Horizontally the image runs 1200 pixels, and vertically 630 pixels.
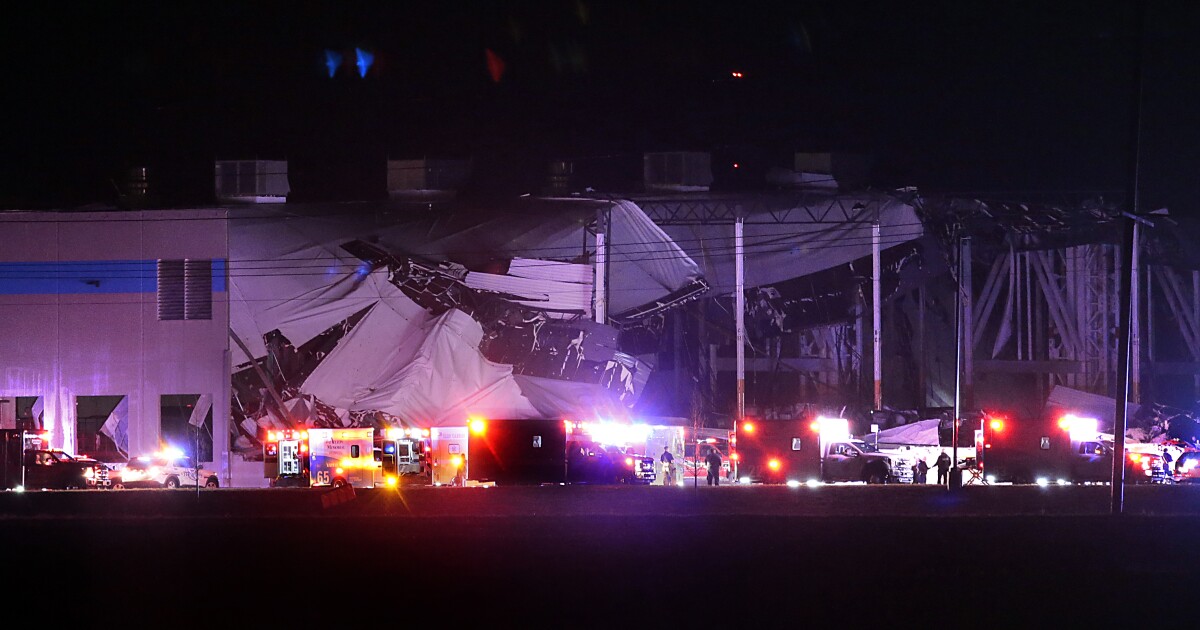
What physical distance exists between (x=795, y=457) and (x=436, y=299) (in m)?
16.3

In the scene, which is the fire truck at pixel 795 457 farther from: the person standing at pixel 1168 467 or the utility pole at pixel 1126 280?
the utility pole at pixel 1126 280

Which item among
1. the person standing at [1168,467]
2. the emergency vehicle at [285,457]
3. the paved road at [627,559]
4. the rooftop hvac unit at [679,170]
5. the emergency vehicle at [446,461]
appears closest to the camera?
the paved road at [627,559]

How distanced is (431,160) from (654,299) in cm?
1132

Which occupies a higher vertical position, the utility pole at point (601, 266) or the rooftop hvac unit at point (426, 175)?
the rooftop hvac unit at point (426, 175)

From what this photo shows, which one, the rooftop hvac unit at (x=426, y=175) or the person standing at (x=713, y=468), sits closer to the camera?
the person standing at (x=713, y=468)

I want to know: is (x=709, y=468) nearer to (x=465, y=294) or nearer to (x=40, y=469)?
(x=465, y=294)

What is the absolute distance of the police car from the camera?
4428 centimetres

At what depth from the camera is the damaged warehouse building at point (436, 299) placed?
47.9 meters

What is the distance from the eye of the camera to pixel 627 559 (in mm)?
17500

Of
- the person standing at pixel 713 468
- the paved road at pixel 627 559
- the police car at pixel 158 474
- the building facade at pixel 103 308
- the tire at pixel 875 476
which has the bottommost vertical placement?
the police car at pixel 158 474

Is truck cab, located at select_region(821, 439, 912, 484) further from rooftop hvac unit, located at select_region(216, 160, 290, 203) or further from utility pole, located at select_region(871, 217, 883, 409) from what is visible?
rooftop hvac unit, located at select_region(216, 160, 290, 203)

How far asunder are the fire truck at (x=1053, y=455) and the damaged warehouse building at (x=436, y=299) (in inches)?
353

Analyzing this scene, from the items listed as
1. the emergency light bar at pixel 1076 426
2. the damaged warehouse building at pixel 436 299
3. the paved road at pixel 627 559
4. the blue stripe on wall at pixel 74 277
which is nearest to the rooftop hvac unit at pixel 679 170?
the damaged warehouse building at pixel 436 299

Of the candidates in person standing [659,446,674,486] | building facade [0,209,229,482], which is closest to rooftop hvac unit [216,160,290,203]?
building facade [0,209,229,482]
